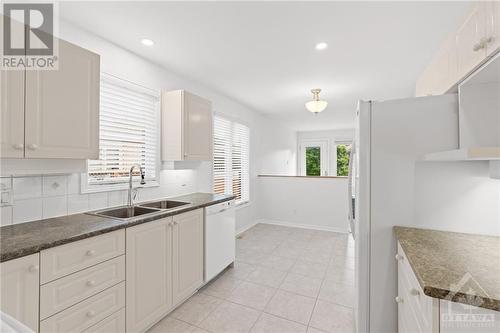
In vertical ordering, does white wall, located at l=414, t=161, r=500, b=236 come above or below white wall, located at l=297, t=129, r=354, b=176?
below

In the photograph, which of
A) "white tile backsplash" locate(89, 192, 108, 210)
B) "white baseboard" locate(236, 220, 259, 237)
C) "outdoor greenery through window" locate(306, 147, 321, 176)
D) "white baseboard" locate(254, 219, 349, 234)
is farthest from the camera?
"outdoor greenery through window" locate(306, 147, 321, 176)

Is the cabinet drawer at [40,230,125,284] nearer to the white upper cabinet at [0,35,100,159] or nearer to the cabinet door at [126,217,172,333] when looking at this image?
the cabinet door at [126,217,172,333]

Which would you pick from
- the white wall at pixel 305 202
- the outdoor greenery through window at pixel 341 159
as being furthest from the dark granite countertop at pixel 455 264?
the outdoor greenery through window at pixel 341 159

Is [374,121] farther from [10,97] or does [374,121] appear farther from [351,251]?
[351,251]

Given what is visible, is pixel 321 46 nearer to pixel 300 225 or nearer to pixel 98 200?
pixel 98 200

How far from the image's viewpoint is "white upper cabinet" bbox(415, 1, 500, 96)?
982mm

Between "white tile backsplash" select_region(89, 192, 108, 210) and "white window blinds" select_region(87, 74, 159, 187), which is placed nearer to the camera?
"white tile backsplash" select_region(89, 192, 108, 210)

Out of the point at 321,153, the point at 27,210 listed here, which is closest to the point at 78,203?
the point at 27,210

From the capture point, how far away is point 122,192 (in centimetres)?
226

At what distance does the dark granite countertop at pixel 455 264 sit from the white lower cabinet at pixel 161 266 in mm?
1680

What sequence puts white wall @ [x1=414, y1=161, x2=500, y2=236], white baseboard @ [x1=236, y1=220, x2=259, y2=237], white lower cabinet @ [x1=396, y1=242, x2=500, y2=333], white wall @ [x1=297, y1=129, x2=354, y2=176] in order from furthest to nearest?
1. white wall @ [x1=297, y1=129, x2=354, y2=176]
2. white baseboard @ [x1=236, y1=220, x2=259, y2=237]
3. white wall @ [x1=414, y1=161, x2=500, y2=236]
4. white lower cabinet @ [x1=396, y1=242, x2=500, y2=333]

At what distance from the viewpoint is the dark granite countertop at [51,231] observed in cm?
114

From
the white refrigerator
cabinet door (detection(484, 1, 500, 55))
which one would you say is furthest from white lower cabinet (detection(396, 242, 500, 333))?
cabinet door (detection(484, 1, 500, 55))

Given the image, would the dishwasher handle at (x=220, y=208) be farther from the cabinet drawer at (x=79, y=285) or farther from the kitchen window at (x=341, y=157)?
the kitchen window at (x=341, y=157)
